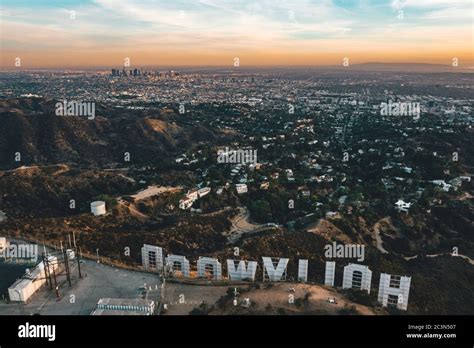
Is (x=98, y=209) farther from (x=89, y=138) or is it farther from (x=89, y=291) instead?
(x=89, y=138)

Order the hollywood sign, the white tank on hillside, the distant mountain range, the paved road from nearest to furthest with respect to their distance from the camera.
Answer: the paved road → the hollywood sign → the white tank on hillside → the distant mountain range

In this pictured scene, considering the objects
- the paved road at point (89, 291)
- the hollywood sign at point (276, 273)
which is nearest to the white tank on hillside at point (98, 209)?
the paved road at point (89, 291)

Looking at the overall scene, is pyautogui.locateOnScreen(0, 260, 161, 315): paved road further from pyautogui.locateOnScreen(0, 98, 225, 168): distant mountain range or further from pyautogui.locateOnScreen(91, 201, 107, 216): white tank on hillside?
pyautogui.locateOnScreen(0, 98, 225, 168): distant mountain range

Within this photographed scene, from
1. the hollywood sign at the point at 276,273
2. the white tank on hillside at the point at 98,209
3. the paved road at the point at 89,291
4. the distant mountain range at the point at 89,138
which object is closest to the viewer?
the paved road at the point at 89,291

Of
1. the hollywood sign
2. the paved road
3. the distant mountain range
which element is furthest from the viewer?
the distant mountain range

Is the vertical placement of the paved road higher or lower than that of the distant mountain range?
lower

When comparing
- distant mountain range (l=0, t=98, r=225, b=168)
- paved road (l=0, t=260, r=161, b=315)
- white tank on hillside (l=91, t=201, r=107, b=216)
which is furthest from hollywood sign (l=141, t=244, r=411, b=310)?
distant mountain range (l=0, t=98, r=225, b=168)

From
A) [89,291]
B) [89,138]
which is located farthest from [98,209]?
[89,138]

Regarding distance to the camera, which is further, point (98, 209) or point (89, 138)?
point (89, 138)

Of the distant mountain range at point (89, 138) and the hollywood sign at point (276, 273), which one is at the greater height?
the distant mountain range at point (89, 138)

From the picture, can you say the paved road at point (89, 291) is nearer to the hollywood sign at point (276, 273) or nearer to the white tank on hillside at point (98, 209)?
the hollywood sign at point (276, 273)
